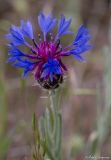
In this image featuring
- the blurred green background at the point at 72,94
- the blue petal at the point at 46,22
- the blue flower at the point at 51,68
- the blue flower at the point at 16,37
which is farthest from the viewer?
the blurred green background at the point at 72,94

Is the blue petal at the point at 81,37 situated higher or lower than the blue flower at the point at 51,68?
higher

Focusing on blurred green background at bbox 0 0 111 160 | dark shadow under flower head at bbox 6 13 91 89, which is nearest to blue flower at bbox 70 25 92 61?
dark shadow under flower head at bbox 6 13 91 89

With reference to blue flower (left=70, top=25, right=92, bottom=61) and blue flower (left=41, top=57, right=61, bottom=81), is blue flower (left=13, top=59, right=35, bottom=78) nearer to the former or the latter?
blue flower (left=41, top=57, right=61, bottom=81)

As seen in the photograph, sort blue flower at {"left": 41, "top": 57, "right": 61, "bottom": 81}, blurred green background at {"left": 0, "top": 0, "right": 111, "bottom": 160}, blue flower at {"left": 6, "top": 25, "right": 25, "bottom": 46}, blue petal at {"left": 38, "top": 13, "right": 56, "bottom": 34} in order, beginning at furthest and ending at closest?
blurred green background at {"left": 0, "top": 0, "right": 111, "bottom": 160} → blue petal at {"left": 38, "top": 13, "right": 56, "bottom": 34} → blue flower at {"left": 6, "top": 25, "right": 25, "bottom": 46} → blue flower at {"left": 41, "top": 57, "right": 61, "bottom": 81}

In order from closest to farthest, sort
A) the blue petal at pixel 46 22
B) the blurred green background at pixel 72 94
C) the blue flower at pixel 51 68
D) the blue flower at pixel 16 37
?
the blue flower at pixel 51 68 → the blue flower at pixel 16 37 → the blue petal at pixel 46 22 → the blurred green background at pixel 72 94

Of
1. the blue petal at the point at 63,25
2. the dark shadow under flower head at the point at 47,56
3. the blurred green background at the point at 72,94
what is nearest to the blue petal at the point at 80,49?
the dark shadow under flower head at the point at 47,56

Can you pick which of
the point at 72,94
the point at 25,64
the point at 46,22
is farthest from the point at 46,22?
the point at 72,94

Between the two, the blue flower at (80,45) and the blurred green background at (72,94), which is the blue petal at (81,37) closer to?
the blue flower at (80,45)

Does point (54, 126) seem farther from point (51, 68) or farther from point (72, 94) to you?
point (72, 94)
